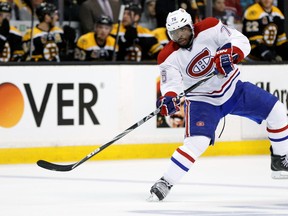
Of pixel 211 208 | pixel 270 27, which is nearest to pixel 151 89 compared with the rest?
pixel 270 27

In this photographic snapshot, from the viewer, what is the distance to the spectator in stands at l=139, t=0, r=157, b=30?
8422 mm

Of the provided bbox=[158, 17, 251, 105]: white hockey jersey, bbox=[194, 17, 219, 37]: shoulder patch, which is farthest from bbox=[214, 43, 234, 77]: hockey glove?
bbox=[194, 17, 219, 37]: shoulder patch

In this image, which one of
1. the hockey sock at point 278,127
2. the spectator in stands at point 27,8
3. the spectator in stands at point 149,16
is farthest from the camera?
the spectator in stands at point 149,16

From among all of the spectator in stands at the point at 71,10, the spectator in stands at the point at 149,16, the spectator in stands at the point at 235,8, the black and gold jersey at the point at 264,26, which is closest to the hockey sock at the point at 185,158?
the spectator in stands at the point at 71,10

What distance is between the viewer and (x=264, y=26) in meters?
8.62

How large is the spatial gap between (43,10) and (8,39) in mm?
403

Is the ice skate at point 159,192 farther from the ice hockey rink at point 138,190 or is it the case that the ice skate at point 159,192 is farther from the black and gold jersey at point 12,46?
the black and gold jersey at point 12,46

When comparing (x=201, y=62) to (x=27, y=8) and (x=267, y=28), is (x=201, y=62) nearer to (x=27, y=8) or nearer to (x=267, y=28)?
(x=27, y=8)

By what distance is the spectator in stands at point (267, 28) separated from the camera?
8.56m

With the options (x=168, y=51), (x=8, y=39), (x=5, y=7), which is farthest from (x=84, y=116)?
(x=168, y=51)

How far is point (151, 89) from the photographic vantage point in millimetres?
7785

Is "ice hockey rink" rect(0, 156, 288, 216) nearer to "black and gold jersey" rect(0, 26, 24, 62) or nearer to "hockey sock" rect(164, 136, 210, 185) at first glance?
"hockey sock" rect(164, 136, 210, 185)

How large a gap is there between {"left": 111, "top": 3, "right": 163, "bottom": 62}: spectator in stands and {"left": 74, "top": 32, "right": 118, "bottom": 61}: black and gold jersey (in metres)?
0.10

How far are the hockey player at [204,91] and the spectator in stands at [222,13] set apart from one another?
298 centimetres
